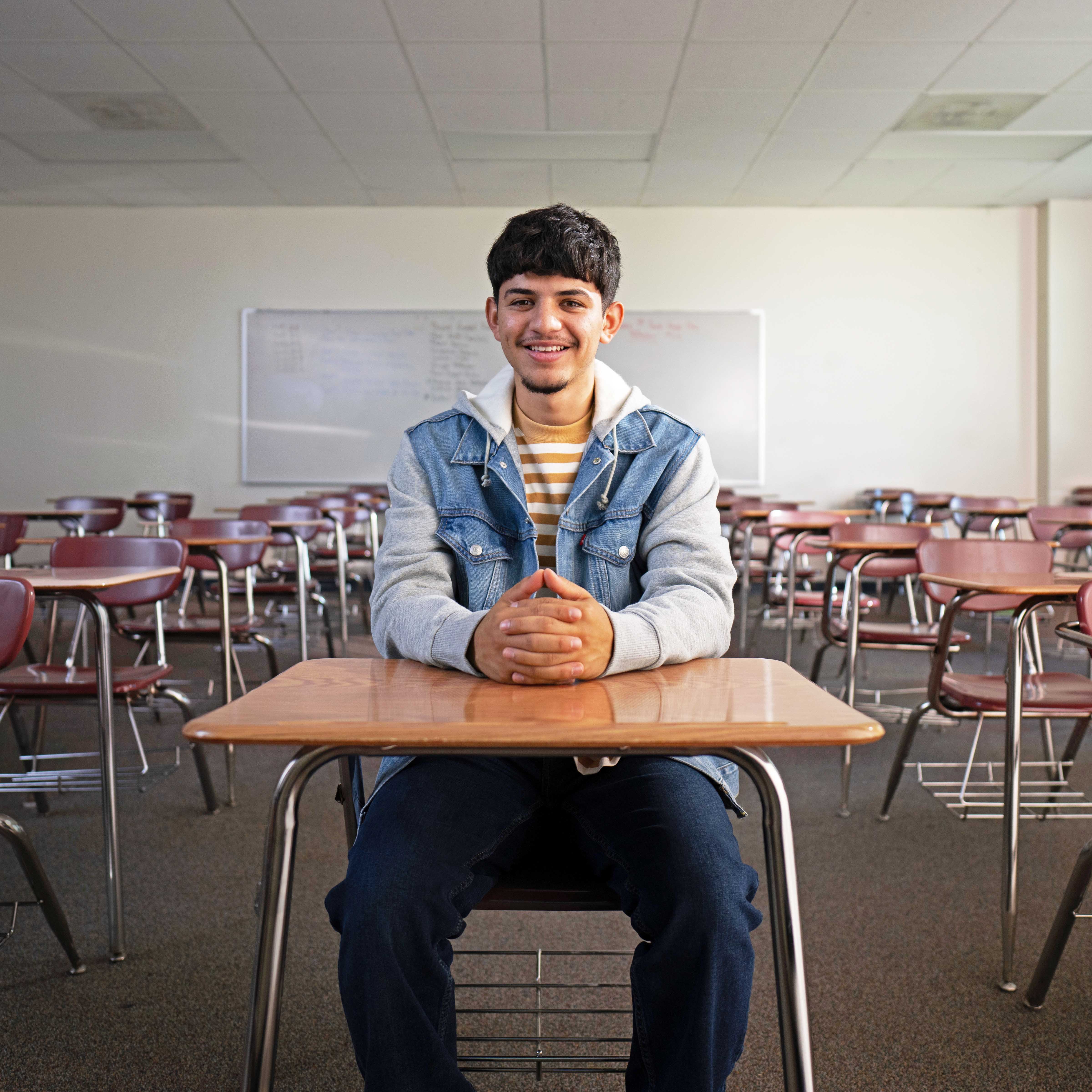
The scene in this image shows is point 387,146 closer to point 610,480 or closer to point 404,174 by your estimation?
point 404,174

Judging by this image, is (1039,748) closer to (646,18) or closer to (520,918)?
(520,918)

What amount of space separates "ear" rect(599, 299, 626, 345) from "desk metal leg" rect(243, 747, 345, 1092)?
0.74 m

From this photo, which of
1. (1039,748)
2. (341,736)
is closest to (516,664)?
(341,736)

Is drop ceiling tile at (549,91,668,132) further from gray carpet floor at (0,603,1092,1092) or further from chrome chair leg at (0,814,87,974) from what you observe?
chrome chair leg at (0,814,87,974)

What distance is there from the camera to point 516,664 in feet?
3.11

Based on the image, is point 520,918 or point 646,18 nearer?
point 520,918

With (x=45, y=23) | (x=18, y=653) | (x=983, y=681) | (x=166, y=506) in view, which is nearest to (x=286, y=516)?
(x=166, y=506)

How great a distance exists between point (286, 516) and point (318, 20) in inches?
92.1

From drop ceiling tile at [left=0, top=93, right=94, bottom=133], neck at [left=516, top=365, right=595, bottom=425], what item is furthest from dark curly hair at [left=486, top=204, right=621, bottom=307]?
drop ceiling tile at [left=0, top=93, right=94, bottom=133]

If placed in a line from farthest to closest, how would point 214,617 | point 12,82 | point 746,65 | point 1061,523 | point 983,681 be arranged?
1. point 12,82
2. point 746,65
3. point 1061,523
4. point 214,617
5. point 983,681

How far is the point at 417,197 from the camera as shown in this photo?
705cm

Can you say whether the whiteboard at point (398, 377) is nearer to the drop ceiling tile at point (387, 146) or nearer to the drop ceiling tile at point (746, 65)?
the drop ceiling tile at point (387, 146)

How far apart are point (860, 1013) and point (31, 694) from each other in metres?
1.79

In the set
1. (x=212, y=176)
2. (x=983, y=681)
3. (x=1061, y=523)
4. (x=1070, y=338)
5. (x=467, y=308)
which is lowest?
(x=983, y=681)
